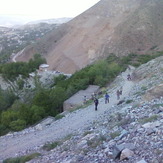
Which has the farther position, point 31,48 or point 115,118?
point 31,48

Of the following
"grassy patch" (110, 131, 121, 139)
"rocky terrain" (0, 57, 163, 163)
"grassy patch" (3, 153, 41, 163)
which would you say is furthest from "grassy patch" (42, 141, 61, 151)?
"grassy patch" (110, 131, 121, 139)

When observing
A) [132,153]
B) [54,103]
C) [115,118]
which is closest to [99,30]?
[54,103]

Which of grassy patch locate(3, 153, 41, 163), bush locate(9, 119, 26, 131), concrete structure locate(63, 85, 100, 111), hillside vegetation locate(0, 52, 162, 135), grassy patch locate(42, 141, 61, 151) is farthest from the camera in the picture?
concrete structure locate(63, 85, 100, 111)

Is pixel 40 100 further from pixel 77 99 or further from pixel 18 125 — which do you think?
pixel 18 125

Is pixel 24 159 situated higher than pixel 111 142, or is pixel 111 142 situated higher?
pixel 111 142

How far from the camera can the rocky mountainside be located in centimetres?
6438

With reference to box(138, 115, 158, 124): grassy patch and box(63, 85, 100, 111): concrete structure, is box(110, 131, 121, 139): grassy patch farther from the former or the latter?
box(63, 85, 100, 111): concrete structure

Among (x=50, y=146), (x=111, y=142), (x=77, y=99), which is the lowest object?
(x=77, y=99)

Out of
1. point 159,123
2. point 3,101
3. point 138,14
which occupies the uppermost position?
point 138,14

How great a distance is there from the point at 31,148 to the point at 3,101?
25861mm

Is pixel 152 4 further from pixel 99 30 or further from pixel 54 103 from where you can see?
pixel 54 103

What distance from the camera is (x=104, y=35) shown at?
2803 inches

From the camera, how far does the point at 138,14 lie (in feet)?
234

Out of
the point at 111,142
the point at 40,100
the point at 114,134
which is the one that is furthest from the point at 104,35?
the point at 111,142
